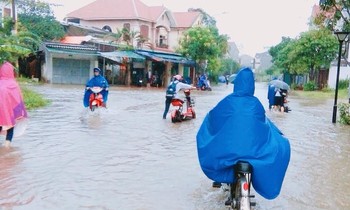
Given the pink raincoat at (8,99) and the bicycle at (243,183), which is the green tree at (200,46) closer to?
the pink raincoat at (8,99)

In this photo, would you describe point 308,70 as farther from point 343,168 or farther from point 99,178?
point 99,178

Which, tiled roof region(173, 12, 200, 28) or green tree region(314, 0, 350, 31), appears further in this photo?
tiled roof region(173, 12, 200, 28)

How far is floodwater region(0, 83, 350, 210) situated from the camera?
5387mm

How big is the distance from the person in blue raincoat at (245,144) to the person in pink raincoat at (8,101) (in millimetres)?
4620

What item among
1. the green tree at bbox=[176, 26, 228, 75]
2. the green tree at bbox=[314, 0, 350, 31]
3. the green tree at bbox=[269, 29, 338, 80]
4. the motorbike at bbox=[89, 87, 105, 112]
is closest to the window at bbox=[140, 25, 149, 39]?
the green tree at bbox=[176, 26, 228, 75]

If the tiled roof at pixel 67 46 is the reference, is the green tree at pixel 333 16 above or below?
above

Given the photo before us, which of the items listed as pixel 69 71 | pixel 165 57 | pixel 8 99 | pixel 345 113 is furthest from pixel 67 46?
pixel 8 99

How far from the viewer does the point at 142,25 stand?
42.5 metres

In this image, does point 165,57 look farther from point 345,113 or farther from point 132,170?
point 132,170

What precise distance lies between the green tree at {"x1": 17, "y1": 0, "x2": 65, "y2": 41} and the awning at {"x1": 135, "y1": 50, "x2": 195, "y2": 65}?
727 centimetres

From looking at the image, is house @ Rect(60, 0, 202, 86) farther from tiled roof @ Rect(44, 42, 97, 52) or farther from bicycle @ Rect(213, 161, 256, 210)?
bicycle @ Rect(213, 161, 256, 210)

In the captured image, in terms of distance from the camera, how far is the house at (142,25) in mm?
39781

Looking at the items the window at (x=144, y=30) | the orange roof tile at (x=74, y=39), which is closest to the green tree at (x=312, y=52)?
the window at (x=144, y=30)

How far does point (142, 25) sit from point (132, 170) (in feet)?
121
